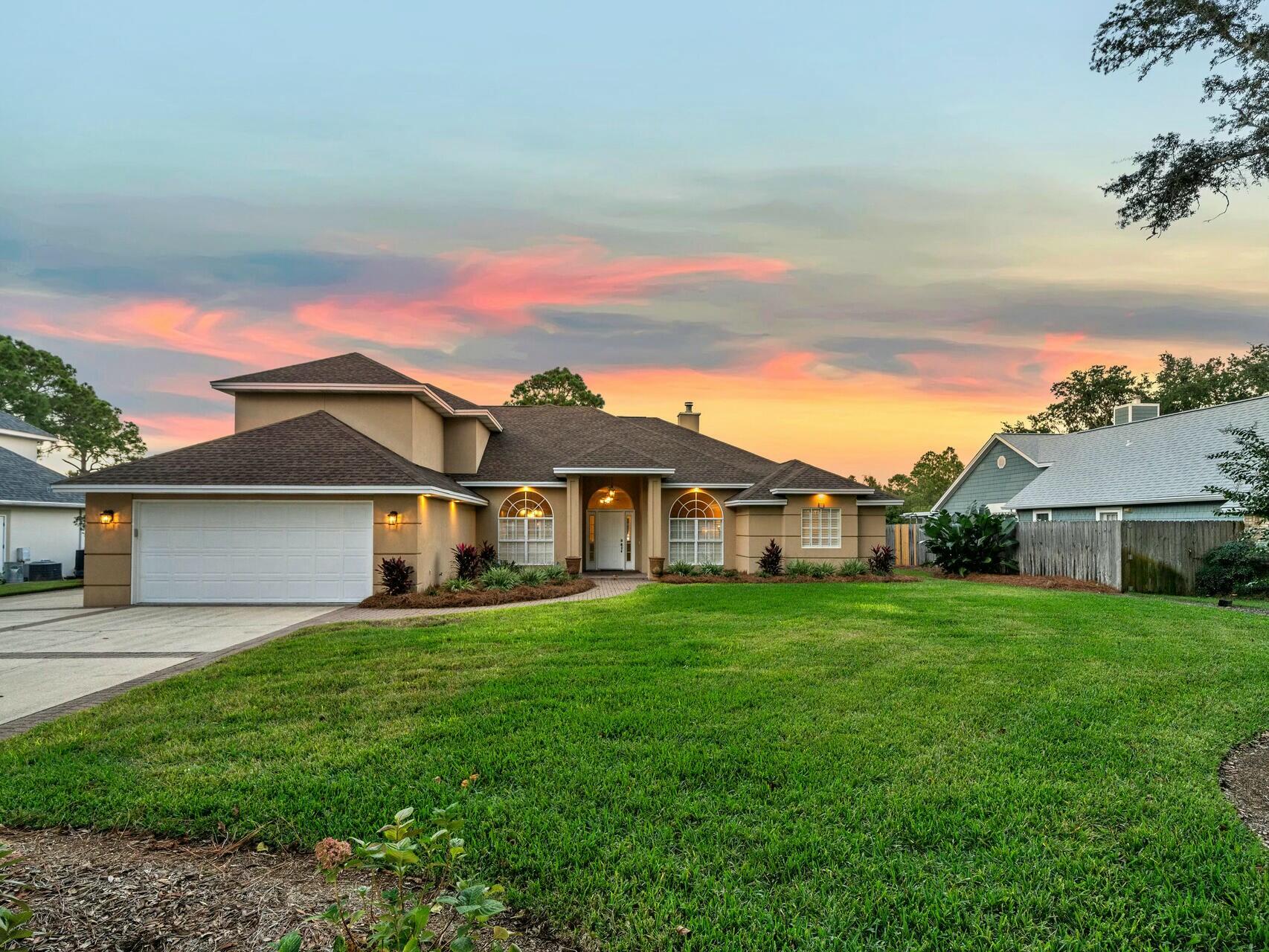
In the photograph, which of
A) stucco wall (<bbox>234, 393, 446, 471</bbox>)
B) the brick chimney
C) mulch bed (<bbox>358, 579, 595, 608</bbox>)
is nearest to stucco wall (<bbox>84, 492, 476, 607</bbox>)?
mulch bed (<bbox>358, 579, 595, 608</bbox>)

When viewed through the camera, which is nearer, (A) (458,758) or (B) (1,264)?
(A) (458,758)

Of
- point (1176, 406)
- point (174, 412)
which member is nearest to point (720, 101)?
point (174, 412)

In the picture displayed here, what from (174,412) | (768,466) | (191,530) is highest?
(174,412)

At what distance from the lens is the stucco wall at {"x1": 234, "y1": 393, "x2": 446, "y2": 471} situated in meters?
16.3

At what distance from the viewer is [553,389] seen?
4181cm

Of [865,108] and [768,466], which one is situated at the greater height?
[865,108]

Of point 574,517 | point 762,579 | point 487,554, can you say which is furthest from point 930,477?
point 487,554

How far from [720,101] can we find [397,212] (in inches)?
283

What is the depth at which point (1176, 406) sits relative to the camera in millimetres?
39594

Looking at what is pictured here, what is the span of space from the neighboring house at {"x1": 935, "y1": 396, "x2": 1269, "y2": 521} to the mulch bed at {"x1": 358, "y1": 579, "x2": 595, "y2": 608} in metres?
14.0

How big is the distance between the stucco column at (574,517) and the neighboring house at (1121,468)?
14.5 metres

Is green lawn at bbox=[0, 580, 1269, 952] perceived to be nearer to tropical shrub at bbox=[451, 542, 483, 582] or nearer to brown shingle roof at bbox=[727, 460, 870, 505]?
tropical shrub at bbox=[451, 542, 483, 582]

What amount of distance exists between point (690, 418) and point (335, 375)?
41.4ft

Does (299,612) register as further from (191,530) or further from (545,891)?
(545,891)
